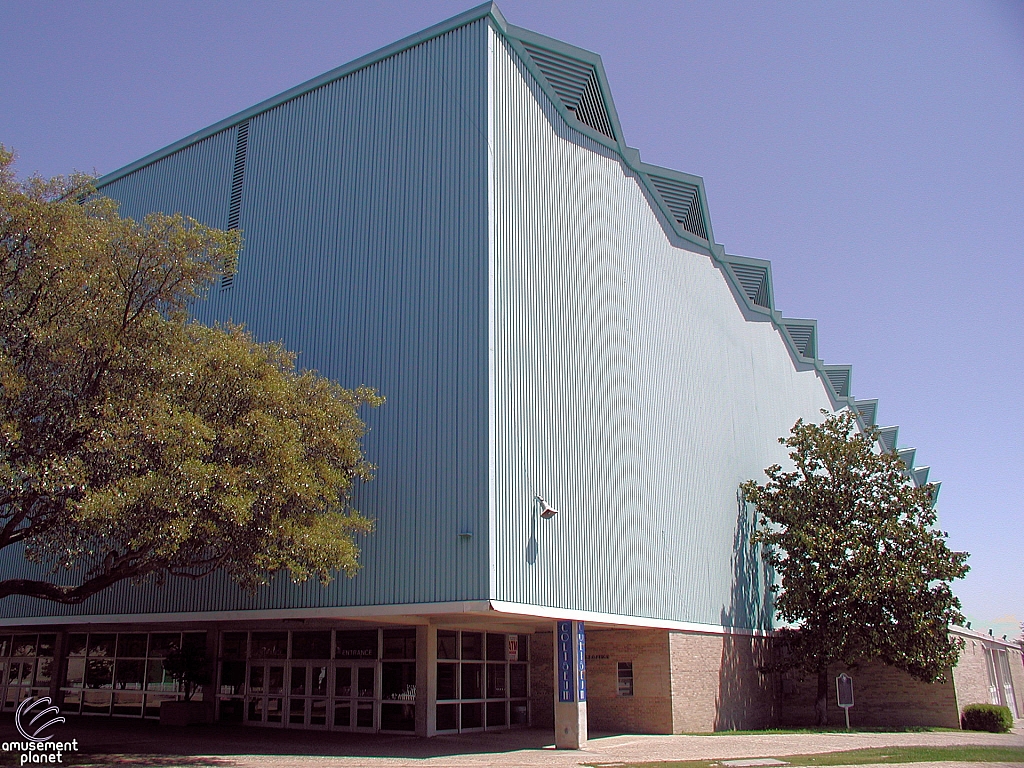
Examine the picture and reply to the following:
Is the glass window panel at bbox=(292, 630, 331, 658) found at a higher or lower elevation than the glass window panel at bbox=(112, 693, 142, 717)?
higher

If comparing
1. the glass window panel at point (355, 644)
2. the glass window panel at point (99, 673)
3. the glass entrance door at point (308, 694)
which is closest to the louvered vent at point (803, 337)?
the glass window panel at point (355, 644)

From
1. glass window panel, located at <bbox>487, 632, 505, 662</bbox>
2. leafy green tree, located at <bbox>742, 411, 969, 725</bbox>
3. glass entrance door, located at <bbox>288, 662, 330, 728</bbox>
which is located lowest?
glass entrance door, located at <bbox>288, 662, 330, 728</bbox>

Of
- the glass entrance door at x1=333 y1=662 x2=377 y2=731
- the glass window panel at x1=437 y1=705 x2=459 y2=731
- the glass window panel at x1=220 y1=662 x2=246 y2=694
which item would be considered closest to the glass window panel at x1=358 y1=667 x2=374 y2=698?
the glass entrance door at x1=333 y1=662 x2=377 y2=731

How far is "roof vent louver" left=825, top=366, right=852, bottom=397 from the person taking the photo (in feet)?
172

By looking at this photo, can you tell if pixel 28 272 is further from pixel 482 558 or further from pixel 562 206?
pixel 562 206

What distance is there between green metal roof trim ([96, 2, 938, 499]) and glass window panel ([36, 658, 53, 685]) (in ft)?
56.5

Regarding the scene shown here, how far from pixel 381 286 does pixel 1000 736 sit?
23446 mm

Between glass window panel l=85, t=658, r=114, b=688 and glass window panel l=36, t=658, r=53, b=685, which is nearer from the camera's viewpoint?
glass window panel l=85, t=658, r=114, b=688

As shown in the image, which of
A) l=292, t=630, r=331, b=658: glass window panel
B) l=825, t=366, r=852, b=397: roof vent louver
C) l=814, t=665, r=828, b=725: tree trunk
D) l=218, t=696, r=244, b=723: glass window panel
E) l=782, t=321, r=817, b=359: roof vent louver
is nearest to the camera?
l=292, t=630, r=331, b=658: glass window panel

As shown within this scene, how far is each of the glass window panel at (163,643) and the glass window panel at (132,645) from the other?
46 cm

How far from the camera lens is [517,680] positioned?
2600 cm

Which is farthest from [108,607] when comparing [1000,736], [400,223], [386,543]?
[1000,736]

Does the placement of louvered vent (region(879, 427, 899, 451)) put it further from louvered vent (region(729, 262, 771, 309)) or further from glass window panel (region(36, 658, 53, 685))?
glass window panel (region(36, 658, 53, 685))

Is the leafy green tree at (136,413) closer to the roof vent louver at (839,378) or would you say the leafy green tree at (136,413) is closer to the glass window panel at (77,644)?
the glass window panel at (77,644)
